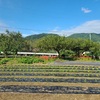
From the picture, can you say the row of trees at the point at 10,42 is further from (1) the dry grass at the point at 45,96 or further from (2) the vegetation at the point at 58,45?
(1) the dry grass at the point at 45,96

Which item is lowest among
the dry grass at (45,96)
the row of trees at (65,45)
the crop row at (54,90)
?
the dry grass at (45,96)

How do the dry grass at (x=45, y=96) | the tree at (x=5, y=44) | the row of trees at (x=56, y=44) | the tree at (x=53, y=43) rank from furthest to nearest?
the tree at (x=5, y=44), the row of trees at (x=56, y=44), the tree at (x=53, y=43), the dry grass at (x=45, y=96)

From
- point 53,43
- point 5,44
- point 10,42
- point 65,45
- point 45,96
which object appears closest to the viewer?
point 45,96

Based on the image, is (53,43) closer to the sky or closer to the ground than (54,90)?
closer to the sky

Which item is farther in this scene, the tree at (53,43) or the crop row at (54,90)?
the tree at (53,43)

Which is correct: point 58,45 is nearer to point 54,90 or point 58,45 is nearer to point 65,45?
→ point 65,45

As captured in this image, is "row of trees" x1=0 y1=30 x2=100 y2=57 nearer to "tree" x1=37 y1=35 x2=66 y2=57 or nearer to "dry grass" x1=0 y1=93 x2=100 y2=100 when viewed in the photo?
"tree" x1=37 y1=35 x2=66 y2=57

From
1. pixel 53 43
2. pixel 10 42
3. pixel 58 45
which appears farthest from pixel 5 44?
pixel 58 45

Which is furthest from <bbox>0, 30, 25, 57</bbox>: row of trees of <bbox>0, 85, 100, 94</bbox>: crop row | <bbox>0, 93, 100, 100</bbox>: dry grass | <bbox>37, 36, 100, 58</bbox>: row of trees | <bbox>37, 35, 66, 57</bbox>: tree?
<bbox>0, 93, 100, 100</bbox>: dry grass

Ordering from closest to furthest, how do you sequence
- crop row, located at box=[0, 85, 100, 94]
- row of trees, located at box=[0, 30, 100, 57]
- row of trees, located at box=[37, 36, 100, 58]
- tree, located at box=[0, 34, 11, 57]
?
1. crop row, located at box=[0, 85, 100, 94]
2. row of trees, located at box=[37, 36, 100, 58]
3. row of trees, located at box=[0, 30, 100, 57]
4. tree, located at box=[0, 34, 11, 57]

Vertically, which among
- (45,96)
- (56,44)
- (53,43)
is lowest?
(45,96)

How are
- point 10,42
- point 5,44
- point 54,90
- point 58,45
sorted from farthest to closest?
point 10,42 < point 5,44 < point 58,45 < point 54,90

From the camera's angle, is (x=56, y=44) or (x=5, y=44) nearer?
(x=56, y=44)

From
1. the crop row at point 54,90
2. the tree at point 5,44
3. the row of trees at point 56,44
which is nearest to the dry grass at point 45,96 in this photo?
the crop row at point 54,90
